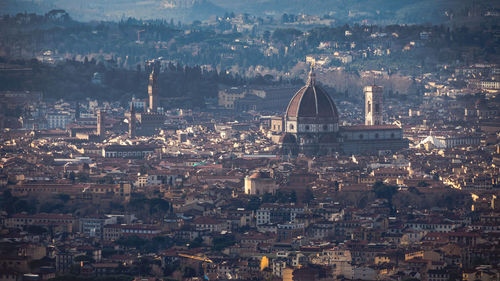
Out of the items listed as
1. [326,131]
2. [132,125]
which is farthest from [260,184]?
[132,125]

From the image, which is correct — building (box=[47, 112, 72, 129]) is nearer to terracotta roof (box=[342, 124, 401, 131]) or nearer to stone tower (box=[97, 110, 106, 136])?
stone tower (box=[97, 110, 106, 136])

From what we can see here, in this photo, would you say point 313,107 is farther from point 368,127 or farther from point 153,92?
point 153,92

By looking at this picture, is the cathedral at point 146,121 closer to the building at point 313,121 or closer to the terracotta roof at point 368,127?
the building at point 313,121

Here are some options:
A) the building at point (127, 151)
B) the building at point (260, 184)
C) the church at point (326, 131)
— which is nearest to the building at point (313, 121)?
the church at point (326, 131)

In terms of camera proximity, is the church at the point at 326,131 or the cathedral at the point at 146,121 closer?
the church at the point at 326,131

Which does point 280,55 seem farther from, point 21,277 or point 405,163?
point 21,277

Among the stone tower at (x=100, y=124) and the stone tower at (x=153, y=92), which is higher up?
the stone tower at (x=153, y=92)
